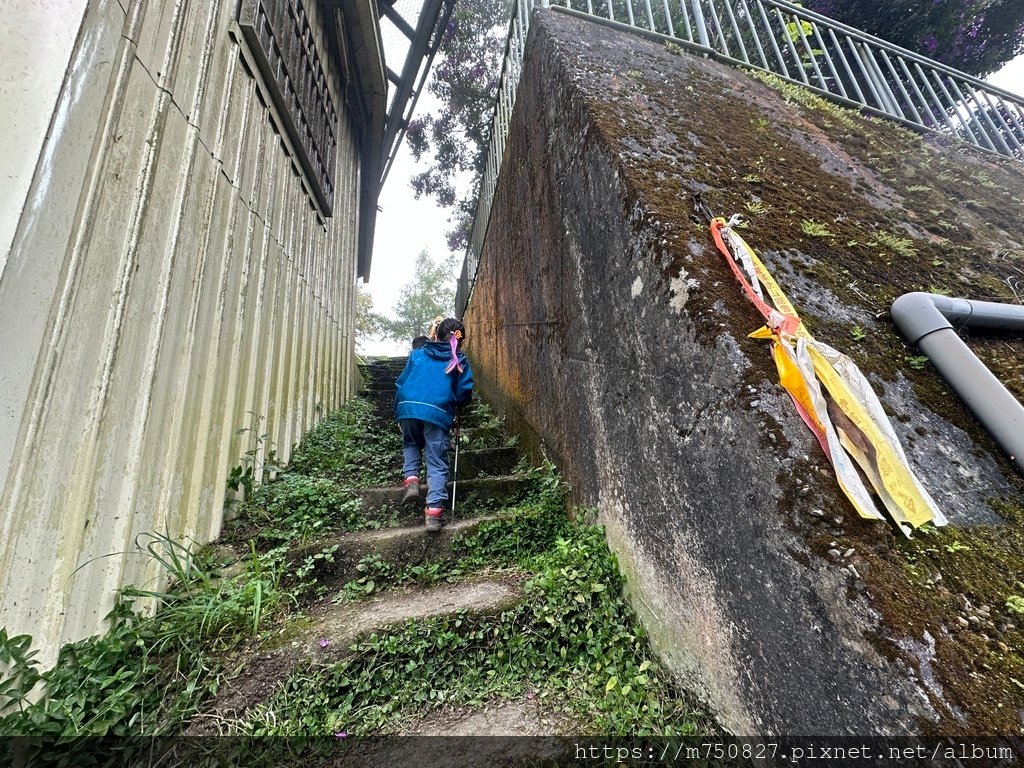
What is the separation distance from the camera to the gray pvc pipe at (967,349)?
1.40m

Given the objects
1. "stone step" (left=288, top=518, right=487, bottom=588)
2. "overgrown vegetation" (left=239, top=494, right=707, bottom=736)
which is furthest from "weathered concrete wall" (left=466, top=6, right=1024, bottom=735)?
"stone step" (left=288, top=518, right=487, bottom=588)

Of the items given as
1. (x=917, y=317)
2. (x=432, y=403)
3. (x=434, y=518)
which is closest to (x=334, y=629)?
(x=434, y=518)

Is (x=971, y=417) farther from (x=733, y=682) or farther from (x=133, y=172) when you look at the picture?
(x=133, y=172)

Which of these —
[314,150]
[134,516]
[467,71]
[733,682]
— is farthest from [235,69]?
[467,71]

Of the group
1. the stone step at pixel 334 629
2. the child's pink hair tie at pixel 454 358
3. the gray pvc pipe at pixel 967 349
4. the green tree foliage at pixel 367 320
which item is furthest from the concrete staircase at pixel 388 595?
the green tree foliage at pixel 367 320

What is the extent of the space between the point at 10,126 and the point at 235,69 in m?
2.43

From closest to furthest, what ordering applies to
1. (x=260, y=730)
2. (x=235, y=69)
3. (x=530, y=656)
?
(x=260, y=730) → (x=530, y=656) → (x=235, y=69)

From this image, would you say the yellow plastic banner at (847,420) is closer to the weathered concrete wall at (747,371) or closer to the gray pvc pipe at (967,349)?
the weathered concrete wall at (747,371)

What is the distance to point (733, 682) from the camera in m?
1.43

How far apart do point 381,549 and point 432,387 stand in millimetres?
1417

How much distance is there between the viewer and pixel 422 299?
26703 mm

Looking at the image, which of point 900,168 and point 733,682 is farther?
point 900,168

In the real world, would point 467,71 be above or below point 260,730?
above

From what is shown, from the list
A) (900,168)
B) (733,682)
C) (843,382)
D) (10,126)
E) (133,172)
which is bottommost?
(733,682)
